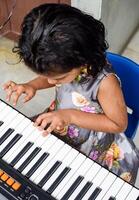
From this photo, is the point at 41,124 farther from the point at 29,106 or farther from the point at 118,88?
the point at 29,106

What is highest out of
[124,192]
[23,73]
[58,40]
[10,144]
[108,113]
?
[58,40]

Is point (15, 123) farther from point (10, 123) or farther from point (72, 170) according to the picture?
point (72, 170)

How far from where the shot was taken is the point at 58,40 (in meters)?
1.07

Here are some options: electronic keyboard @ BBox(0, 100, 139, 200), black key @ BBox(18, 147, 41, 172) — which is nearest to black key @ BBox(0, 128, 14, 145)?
electronic keyboard @ BBox(0, 100, 139, 200)

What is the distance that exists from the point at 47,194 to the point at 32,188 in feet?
0.14

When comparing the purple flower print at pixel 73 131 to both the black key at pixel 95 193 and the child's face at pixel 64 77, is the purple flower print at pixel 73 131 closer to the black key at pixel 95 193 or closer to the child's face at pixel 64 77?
the child's face at pixel 64 77

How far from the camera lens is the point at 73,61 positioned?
1.12 metres

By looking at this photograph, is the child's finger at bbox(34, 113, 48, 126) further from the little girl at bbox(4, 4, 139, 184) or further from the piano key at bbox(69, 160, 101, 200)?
the piano key at bbox(69, 160, 101, 200)

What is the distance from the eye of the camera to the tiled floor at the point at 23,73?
226 centimetres

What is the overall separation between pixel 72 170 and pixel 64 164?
3cm

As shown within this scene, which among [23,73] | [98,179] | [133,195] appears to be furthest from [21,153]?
[23,73]

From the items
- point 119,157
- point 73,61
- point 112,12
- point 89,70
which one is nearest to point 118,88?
point 89,70

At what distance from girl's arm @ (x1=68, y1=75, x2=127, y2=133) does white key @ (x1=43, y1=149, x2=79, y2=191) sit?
0.12m

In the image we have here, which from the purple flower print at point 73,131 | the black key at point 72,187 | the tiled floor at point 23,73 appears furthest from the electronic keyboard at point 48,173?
the tiled floor at point 23,73
